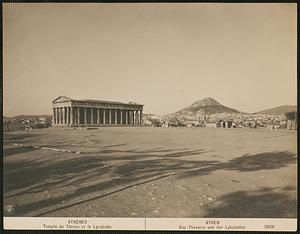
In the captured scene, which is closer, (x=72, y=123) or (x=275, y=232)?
(x=275, y=232)

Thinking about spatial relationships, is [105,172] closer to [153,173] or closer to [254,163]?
[153,173]

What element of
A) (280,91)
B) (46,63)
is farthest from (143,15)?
(280,91)

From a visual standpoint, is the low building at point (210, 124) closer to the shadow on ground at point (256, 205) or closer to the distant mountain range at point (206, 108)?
the distant mountain range at point (206, 108)

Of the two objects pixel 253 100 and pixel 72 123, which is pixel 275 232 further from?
pixel 72 123

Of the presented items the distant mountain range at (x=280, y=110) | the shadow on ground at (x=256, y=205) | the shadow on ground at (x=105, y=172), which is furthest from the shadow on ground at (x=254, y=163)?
the distant mountain range at (x=280, y=110)

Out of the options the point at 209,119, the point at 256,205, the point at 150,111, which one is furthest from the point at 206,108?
the point at 256,205

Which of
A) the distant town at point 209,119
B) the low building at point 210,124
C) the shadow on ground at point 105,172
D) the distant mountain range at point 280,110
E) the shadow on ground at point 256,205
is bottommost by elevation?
the shadow on ground at point 256,205
